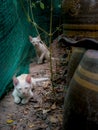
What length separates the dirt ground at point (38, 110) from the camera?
3221 mm

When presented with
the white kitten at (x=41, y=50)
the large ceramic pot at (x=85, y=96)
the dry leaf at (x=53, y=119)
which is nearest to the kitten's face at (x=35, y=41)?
the white kitten at (x=41, y=50)

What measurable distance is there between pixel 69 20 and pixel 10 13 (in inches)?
53.4

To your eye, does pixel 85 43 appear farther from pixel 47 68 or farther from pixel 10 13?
pixel 47 68

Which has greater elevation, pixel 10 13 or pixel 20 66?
pixel 10 13

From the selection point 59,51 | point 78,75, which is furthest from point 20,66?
point 78,75

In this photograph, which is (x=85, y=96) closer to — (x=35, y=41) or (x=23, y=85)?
(x=23, y=85)

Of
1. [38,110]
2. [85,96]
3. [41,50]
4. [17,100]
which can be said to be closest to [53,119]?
[38,110]

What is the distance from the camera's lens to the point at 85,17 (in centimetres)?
338

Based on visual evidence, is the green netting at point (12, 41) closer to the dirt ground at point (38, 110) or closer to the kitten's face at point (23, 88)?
the kitten's face at point (23, 88)

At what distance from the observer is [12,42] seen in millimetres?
4602

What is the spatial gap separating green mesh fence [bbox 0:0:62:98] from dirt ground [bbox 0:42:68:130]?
30 cm

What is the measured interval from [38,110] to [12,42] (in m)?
1.37

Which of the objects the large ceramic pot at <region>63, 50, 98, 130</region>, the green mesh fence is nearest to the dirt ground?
the green mesh fence

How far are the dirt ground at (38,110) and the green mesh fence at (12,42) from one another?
11.9 inches
